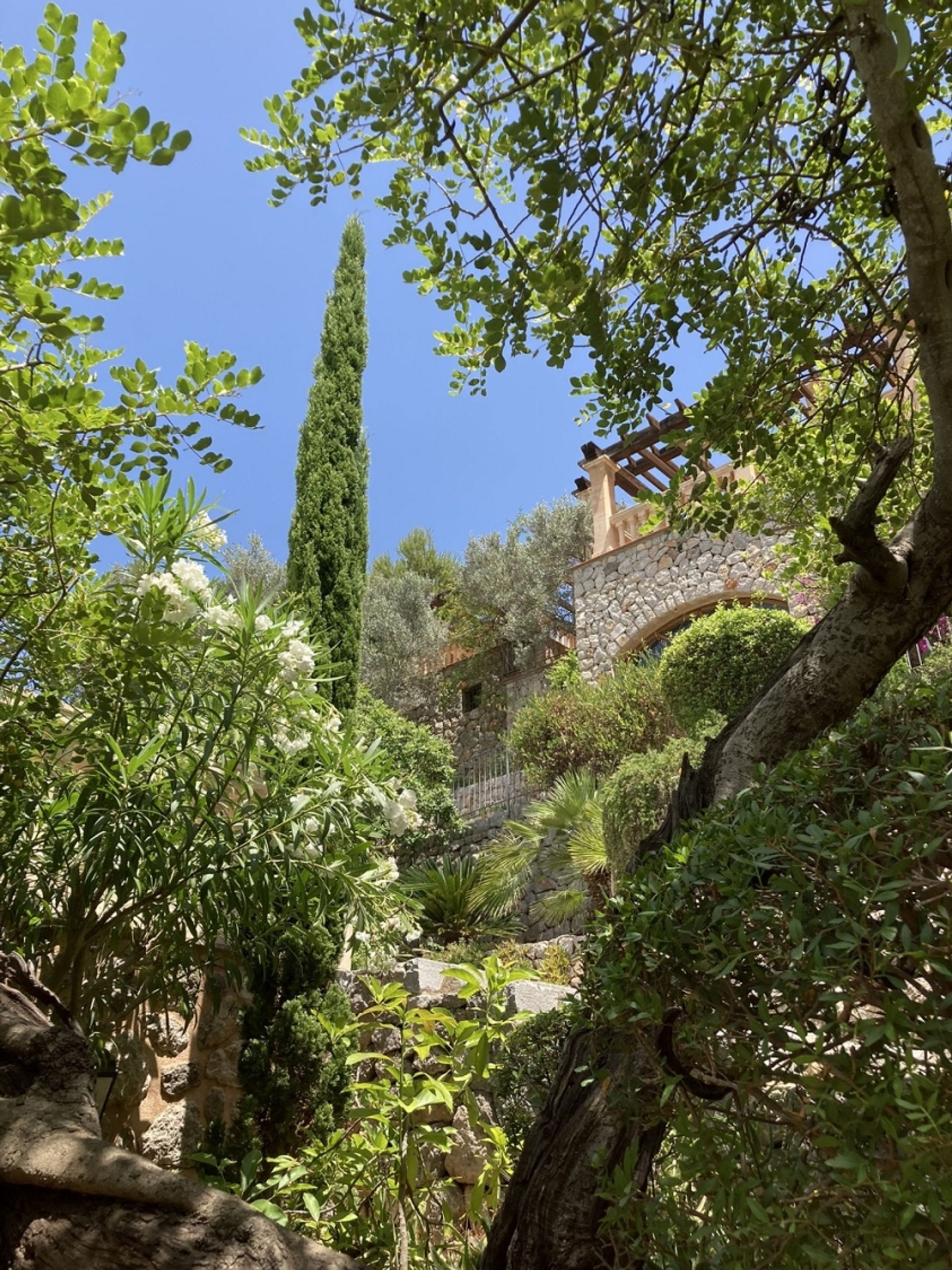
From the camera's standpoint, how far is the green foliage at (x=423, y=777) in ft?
36.6

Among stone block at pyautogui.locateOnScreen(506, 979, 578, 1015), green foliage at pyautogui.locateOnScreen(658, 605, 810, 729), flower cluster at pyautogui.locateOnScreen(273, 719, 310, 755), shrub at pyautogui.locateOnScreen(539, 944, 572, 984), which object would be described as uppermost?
green foliage at pyautogui.locateOnScreen(658, 605, 810, 729)

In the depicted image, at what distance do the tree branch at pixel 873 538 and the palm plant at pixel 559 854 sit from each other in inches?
259

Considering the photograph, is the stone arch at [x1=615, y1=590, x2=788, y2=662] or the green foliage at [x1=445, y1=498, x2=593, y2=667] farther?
the green foliage at [x1=445, y1=498, x2=593, y2=667]

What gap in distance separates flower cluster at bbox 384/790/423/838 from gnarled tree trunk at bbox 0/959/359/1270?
5.80 feet

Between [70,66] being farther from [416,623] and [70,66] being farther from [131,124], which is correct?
[416,623]

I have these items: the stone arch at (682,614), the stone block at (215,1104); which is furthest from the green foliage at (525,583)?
the stone block at (215,1104)

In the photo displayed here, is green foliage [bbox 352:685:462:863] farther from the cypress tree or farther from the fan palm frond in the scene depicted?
→ the cypress tree

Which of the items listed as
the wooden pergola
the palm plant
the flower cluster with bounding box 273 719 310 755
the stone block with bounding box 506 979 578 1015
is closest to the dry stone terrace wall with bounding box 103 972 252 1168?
the flower cluster with bounding box 273 719 310 755

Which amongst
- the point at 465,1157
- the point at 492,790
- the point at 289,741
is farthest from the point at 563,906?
the point at 289,741

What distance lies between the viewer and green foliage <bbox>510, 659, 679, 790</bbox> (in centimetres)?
1039

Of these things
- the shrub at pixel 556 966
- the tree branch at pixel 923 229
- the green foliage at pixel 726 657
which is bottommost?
the shrub at pixel 556 966

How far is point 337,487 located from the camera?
28.6 ft

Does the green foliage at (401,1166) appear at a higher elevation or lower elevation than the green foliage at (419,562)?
lower

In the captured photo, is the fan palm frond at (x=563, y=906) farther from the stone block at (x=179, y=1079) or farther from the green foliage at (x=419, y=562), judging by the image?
the green foliage at (x=419, y=562)
